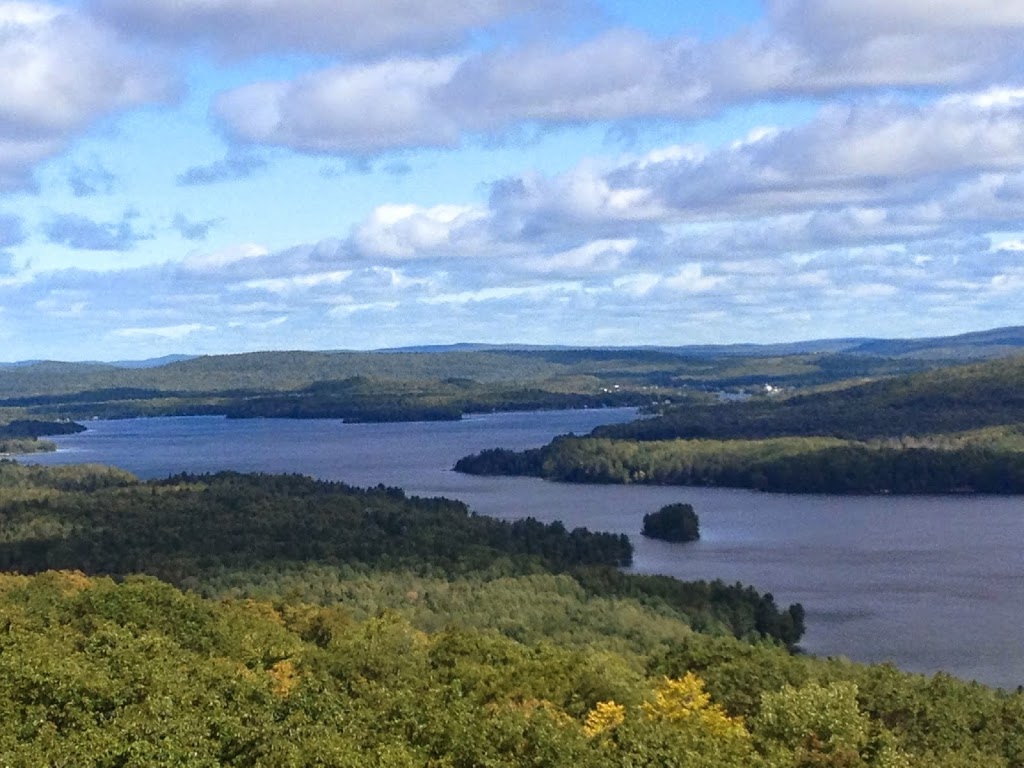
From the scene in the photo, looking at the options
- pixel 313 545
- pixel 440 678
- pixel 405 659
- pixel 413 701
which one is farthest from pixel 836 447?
pixel 413 701

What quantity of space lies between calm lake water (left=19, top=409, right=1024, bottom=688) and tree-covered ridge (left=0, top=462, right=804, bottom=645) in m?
5.01

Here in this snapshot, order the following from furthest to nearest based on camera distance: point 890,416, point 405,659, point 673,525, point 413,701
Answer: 1. point 890,416
2. point 673,525
3. point 405,659
4. point 413,701

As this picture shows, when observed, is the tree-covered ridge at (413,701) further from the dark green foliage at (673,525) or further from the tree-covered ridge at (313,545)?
the dark green foliage at (673,525)

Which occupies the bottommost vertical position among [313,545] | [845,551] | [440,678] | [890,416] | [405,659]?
[845,551]

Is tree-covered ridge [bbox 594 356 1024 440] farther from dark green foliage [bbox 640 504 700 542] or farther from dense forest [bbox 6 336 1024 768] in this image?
dense forest [bbox 6 336 1024 768]

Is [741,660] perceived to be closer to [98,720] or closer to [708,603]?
[98,720]

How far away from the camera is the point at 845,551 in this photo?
3647 inches

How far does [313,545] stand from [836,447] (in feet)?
259

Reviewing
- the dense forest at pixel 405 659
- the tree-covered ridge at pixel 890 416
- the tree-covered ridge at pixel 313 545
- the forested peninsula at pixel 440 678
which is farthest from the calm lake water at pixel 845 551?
the tree-covered ridge at pixel 890 416

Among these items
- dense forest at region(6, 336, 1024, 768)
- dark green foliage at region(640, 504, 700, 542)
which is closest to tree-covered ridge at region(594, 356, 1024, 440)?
dark green foliage at region(640, 504, 700, 542)

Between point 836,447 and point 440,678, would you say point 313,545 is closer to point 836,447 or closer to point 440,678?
point 440,678

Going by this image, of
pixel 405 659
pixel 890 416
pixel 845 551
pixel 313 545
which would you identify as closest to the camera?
pixel 405 659

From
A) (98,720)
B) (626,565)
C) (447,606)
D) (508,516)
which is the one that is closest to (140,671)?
(98,720)

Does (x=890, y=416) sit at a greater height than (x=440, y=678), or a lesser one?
greater
